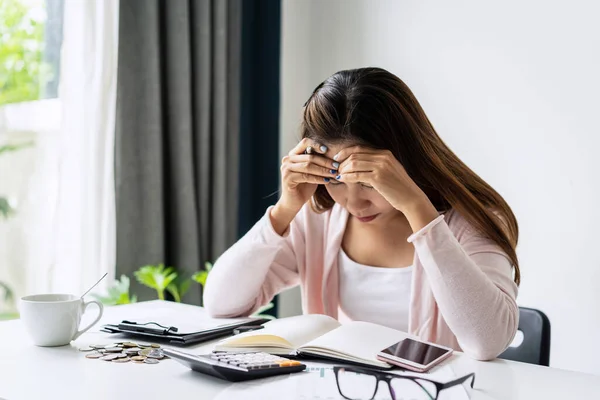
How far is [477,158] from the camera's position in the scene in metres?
2.29

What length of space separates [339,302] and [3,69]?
1.29 meters

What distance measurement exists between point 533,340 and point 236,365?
719mm

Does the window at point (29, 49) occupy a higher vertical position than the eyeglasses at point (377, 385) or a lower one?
higher

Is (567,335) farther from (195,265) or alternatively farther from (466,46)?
(195,265)

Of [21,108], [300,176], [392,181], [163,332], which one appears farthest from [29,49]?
[392,181]

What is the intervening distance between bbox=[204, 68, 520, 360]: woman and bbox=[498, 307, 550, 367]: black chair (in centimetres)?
9

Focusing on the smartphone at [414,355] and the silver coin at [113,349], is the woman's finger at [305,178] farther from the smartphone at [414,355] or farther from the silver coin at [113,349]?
the silver coin at [113,349]

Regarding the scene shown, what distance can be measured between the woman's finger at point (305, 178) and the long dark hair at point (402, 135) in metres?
0.08

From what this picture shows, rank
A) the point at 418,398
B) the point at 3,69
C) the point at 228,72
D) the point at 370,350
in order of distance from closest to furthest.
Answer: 1. the point at 418,398
2. the point at 370,350
3. the point at 3,69
4. the point at 228,72

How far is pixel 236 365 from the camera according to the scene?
0.86 meters

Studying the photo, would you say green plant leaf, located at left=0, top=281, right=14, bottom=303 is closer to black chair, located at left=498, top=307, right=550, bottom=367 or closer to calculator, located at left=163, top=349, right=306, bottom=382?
calculator, located at left=163, top=349, right=306, bottom=382

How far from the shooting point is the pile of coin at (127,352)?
953 millimetres

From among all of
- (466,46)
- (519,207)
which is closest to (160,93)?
(466,46)

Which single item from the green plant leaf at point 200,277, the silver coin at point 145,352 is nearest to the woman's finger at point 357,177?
the silver coin at point 145,352
